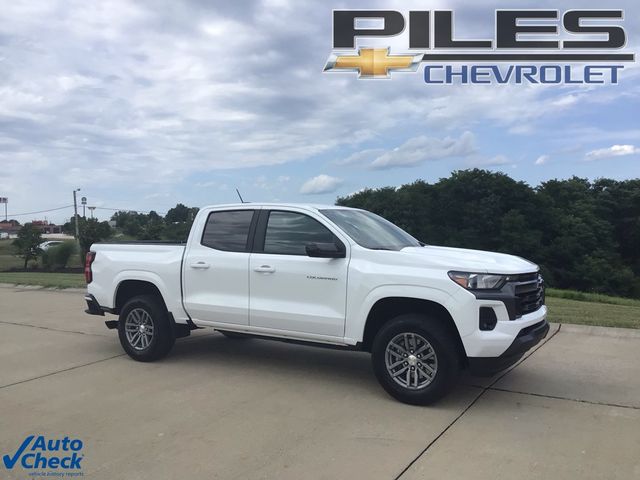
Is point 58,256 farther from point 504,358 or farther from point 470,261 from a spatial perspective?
point 504,358

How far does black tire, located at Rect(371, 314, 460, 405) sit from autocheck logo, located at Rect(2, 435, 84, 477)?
2.63m

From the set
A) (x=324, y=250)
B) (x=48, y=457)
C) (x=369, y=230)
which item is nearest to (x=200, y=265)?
(x=324, y=250)

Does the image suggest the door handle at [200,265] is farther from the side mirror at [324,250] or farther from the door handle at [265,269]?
the side mirror at [324,250]

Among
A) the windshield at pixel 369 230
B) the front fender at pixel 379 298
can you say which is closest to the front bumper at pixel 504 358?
the front fender at pixel 379 298

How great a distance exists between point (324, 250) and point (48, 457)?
9.36 feet

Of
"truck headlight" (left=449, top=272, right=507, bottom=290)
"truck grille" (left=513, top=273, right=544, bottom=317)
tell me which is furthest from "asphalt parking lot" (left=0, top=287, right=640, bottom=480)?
Answer: "truck headlight" (left=449, top=272, right=507, bottom=290)

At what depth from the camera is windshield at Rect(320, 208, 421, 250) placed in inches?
230

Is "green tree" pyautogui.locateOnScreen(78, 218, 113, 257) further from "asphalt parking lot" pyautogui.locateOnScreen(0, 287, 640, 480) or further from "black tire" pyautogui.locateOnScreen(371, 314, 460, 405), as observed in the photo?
"black tire" pyautogui.locateOnScreen(371, 314, 460, 405)

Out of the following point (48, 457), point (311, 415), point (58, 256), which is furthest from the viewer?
point (58, 256)

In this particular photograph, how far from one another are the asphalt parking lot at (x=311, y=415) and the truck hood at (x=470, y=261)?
49.7 inches

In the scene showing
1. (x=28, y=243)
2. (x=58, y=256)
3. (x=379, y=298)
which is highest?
(x=379, y=298)

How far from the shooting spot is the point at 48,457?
13.7 ft

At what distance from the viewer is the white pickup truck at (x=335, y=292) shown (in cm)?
501

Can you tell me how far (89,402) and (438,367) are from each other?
10.7 ft
